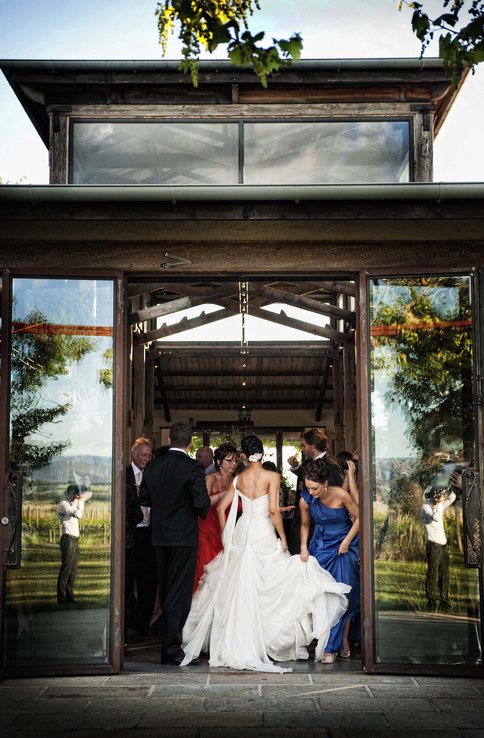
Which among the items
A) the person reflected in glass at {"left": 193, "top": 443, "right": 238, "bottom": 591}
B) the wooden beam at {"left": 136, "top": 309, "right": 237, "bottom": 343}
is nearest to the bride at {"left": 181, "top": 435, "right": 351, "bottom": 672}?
the person reflected in glass at {"left": 193, "top": 443, "right": 238, "bottom": 591}

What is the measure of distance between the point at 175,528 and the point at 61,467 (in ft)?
3.59

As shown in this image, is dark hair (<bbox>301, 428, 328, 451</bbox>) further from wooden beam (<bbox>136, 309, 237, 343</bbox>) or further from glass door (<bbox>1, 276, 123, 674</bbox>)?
wooden beam (<bbox>136, 309, 237, 343</bbox>)

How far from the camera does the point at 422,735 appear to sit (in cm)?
562

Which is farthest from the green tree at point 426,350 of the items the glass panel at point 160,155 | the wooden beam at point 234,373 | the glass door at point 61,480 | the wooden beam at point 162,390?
the wooden beam at point 234,373

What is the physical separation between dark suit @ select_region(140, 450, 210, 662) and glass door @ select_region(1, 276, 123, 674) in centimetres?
56

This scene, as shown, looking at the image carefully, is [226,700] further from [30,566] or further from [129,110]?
[129,110]

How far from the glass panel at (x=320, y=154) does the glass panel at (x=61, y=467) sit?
3984 millimetres

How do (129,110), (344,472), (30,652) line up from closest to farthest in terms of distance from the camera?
(30,652), (344,472), (129,110)

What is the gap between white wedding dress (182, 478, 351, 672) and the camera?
805cm

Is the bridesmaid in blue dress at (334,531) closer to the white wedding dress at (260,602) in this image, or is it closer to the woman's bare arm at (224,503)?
the white wedding dress at (260,602)

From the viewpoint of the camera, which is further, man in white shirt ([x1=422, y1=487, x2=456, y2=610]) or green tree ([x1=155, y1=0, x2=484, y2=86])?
man in white shirt ([x1=422, y1=487, x2=456, y2=610])

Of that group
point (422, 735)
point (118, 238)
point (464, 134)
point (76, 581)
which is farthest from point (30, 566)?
point (464, 134)

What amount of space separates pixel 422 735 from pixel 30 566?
330cm

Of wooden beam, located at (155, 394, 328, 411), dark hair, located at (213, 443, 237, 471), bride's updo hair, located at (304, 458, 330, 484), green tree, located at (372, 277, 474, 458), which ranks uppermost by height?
wooden beam, located at (155, 394, 328, 411)
